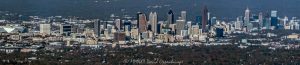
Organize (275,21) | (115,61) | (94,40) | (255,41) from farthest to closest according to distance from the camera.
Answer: (275,21), (255,41), (94,40), (115,61)

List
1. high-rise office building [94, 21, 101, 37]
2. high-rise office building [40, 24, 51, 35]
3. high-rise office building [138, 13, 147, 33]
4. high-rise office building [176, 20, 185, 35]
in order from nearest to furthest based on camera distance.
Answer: high-rise office building [40, 24, 51, 35]
high-rise office building [94, 21, 101, 37]
high-rise office building [138, 13, 147, 33]
high-rise office building [176, 20, 185, 35]

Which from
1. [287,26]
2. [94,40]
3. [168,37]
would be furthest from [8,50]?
[287,26]

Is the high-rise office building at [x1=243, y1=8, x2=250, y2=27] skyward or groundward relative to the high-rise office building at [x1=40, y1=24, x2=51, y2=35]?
groundward

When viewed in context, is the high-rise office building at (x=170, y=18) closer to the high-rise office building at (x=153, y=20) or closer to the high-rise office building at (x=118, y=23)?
the high-rise office building at (x=153, y=20)

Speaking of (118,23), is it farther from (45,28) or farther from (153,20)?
(45,28)

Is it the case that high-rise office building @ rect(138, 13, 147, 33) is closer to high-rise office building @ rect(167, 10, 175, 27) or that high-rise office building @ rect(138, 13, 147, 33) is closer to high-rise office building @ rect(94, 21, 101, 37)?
high-rise office building @ rect(167, 10, 175, 27)

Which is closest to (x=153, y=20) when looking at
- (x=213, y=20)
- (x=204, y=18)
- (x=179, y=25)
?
(x=179, y=25)

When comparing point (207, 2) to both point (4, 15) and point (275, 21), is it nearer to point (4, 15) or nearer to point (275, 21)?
point (275, 21)

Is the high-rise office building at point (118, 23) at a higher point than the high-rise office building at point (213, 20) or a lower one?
higher

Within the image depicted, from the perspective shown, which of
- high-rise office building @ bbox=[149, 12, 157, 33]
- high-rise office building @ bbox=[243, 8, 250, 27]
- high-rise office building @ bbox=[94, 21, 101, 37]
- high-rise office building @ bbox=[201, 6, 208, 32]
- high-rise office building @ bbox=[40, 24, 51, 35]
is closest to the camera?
high-rise office building @ bbox=[40, 24, 51, 35]

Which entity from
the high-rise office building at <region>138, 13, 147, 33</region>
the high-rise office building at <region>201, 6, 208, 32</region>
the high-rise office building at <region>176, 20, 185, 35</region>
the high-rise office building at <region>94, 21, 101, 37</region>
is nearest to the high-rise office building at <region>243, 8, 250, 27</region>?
the high-rise office building at <region>201, 6, 208, 32</region>

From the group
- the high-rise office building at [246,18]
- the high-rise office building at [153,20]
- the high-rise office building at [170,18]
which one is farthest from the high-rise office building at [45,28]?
the high-rise office building at [246,18]
